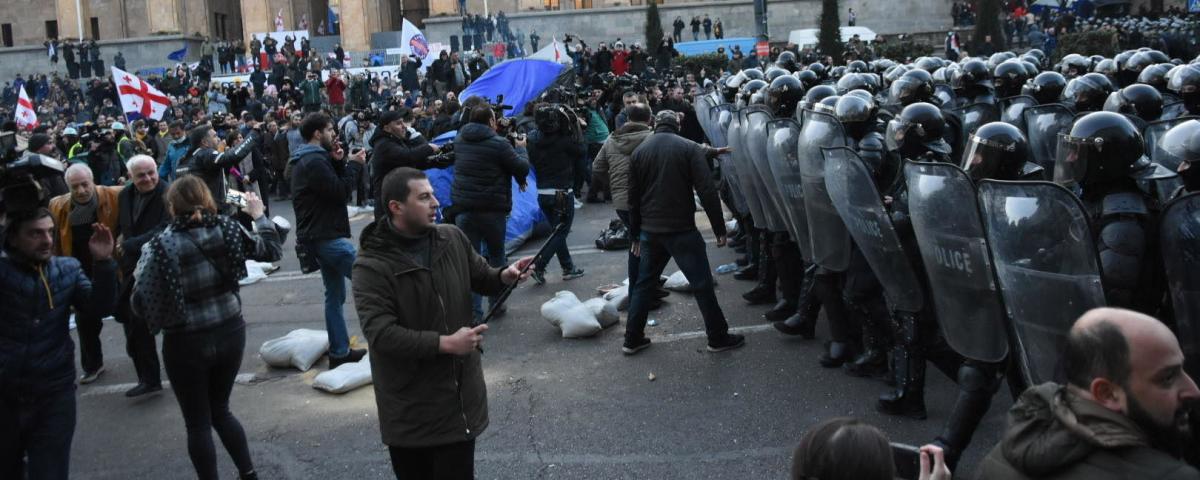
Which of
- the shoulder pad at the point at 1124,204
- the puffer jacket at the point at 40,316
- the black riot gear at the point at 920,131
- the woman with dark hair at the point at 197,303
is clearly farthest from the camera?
the black riot gear at the point at 920,131

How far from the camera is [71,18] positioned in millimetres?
50406

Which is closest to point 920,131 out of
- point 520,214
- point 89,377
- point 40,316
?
point 40,316

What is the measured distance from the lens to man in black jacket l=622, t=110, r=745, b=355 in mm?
6953

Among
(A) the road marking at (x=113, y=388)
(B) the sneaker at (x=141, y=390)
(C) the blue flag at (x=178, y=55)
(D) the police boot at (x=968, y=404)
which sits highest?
(C) the blue flag at (x=178, y=55)

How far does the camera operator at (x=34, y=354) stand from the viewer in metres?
4.27

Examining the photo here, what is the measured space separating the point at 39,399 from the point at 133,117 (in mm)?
13701

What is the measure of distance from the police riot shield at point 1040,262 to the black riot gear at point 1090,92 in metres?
3.98

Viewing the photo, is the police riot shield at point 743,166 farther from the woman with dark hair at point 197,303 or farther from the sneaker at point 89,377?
the sneaker at point 89,377

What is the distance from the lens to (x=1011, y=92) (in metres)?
9.02

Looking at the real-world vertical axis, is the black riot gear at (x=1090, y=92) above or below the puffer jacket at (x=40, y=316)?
above

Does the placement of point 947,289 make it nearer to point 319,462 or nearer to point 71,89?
point 319,462

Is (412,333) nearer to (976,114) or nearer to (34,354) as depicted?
(34,354)

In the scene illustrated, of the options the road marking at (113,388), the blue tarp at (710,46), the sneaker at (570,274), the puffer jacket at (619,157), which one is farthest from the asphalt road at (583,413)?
the blue tarp at (710,46)

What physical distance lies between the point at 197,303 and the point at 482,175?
3.34 meters
